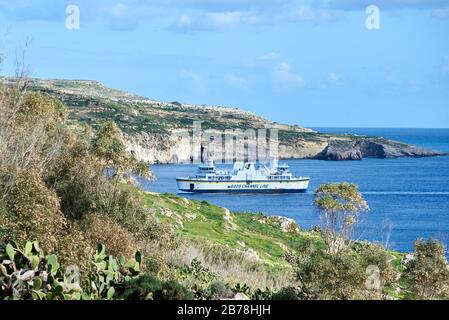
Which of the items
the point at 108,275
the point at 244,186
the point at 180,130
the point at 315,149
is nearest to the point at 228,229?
the point at 108,275

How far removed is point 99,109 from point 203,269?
112738 millimetres

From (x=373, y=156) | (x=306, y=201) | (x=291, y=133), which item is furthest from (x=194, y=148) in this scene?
(x=306, y=201)

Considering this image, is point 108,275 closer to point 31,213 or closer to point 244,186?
point 31,213

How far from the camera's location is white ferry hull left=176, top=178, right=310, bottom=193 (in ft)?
307

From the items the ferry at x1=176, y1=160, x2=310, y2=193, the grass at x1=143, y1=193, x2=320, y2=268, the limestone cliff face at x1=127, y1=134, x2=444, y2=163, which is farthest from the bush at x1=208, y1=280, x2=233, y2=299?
the limestone cliff face at x1=127, y1=134, x2=444, y2=163

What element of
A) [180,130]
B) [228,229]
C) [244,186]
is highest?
[180,130]

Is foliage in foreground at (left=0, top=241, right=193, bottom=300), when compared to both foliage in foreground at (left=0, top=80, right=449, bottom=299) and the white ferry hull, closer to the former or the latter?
foliage in foreground at (left=0, top=80, right=449, bottom=299)

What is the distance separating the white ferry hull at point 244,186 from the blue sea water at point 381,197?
908 millimetres

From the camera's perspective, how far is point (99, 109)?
129m

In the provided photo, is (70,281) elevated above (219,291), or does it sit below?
above

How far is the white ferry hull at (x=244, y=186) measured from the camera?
307ft

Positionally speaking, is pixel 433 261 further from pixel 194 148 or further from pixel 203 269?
pixel 194 148

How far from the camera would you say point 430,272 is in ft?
65.5

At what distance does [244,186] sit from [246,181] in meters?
0.71
